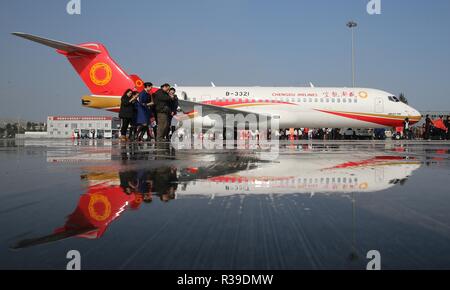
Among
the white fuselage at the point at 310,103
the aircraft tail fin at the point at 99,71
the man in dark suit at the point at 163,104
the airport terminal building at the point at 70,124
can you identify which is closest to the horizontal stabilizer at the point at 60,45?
the aircraft tail fin at the point at 99,71

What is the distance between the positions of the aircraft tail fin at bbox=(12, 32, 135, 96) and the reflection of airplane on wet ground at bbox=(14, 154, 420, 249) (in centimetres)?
1629

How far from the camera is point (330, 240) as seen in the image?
5.64ft

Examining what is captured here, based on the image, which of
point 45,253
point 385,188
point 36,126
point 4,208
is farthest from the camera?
point 36,126

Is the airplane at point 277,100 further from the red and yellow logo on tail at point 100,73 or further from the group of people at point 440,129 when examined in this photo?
the group of people at point 440,129

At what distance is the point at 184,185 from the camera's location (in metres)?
3.30

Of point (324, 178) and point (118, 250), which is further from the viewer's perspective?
point (324, 178)

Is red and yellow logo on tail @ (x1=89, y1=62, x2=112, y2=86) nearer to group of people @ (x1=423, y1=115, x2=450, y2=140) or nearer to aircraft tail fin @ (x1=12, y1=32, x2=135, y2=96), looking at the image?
aircraft tail fin @ (x1=12, y1=32, x2=135, y2=96)

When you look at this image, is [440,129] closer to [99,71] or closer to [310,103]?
[310,103]
